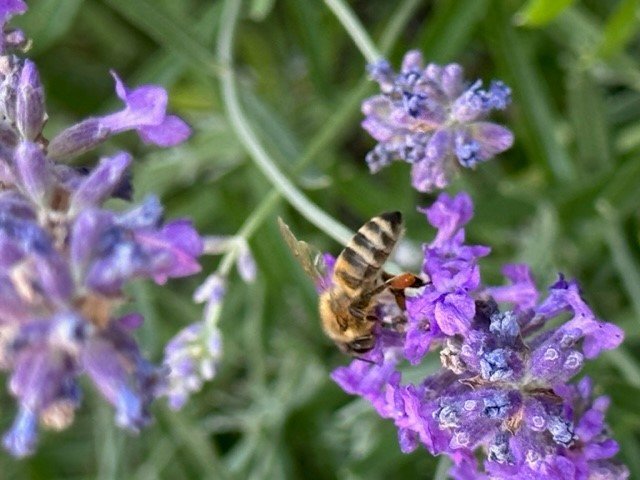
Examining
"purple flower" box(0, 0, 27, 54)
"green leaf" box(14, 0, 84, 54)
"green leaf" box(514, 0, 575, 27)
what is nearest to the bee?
"purple flower" box(0, 0, 27, 54)

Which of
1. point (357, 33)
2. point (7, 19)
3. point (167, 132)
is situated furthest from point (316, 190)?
point (7, 19)

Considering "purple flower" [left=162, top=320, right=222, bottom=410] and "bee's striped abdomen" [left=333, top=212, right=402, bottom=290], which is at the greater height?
"bee's striped abdomen" [left=333, top=212, right=402, bottom=290]

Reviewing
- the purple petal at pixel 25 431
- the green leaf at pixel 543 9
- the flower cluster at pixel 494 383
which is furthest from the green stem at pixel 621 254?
the purple petal at pixel 25 431

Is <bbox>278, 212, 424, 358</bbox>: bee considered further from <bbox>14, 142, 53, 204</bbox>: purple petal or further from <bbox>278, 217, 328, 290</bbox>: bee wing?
<bbox>14, 142, 53, 204</bbox>: purple petal

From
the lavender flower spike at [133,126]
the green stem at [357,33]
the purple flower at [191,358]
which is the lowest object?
the purple flower at [191,358]

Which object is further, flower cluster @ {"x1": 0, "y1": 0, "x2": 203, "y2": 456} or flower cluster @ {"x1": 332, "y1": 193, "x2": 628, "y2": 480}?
flower cluster @ {"x1": 332, "y1": 193, "x2": 628, "y2": 480}

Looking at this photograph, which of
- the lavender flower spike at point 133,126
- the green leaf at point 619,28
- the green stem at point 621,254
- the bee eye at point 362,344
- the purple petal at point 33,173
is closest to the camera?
the purple petal at point 33,173

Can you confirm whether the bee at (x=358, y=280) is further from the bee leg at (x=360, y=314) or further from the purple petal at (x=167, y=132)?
the purple petal at (x=167, y=132)

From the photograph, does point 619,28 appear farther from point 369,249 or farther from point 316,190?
point 369,249
